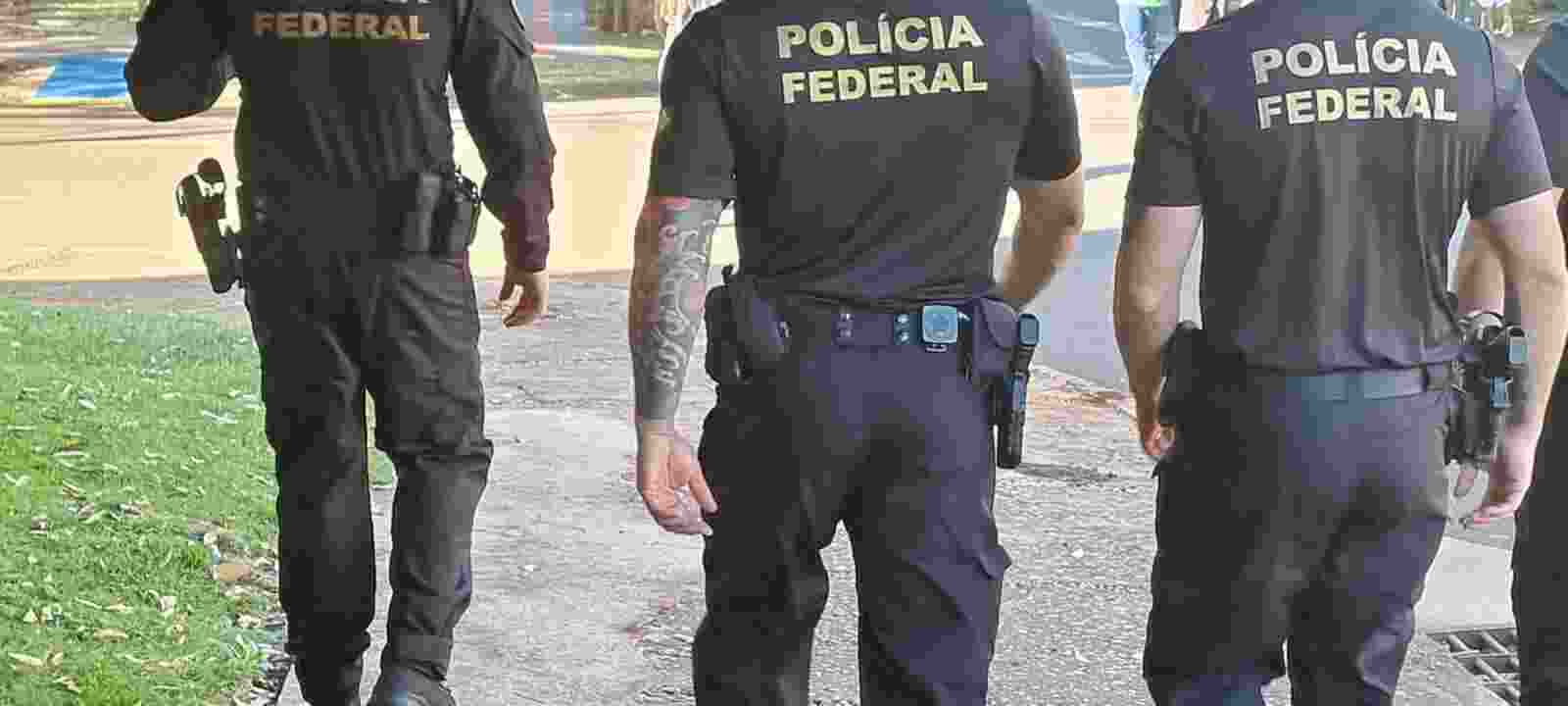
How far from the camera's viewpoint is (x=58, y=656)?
504 centimetres

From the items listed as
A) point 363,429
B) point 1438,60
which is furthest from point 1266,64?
point 363,429

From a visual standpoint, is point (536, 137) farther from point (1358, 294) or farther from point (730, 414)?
point (1358, 294)

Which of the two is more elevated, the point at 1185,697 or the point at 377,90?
the point at 377,90

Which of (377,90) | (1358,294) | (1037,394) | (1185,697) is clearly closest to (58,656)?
(377,90)

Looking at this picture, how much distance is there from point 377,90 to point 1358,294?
1962mm

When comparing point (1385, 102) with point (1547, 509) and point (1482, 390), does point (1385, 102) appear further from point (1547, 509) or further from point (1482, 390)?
point (1547, 509)

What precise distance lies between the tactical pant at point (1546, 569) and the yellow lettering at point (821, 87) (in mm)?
1632

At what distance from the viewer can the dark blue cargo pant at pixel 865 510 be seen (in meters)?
3.50

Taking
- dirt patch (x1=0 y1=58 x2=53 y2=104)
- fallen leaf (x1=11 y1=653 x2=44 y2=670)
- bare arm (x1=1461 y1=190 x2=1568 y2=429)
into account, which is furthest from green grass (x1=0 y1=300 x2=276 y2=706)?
dirt patch (x1=0 y1=58 x2=53 y2=104)

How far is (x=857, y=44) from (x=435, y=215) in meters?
1.26

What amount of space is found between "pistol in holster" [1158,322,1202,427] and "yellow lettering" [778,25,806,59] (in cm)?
89

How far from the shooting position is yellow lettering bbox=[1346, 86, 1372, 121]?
3.49 m

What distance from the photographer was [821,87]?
133 inches

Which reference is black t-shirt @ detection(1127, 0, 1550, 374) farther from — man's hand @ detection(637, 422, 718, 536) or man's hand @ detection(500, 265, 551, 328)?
man's hand @ detection(500, 265, 551, 328)
